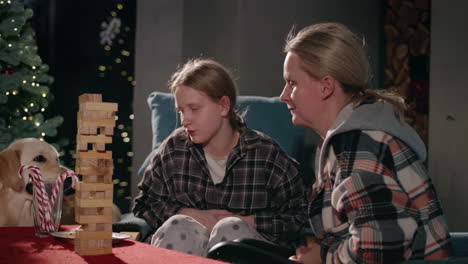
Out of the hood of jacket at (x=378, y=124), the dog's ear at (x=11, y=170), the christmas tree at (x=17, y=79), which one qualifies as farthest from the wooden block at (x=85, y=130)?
the christmas tree at (x=17, y=79)

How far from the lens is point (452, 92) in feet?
11.9

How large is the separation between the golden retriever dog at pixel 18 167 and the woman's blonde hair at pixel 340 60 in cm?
107

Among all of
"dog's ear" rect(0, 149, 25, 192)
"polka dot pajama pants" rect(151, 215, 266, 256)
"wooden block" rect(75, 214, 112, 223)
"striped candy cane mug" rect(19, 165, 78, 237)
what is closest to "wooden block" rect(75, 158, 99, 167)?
"wooden block" rect(75, 214, 112, 223)

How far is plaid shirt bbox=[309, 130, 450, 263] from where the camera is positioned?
127cm

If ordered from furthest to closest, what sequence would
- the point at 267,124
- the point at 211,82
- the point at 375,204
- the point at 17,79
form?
the point at 17,79, the point at 267,124, the point at 211,82, the point at 375,204

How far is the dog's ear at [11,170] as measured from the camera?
223 centimetres

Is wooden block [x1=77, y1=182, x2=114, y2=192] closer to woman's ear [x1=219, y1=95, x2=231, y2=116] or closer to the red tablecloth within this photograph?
the red tablecloth

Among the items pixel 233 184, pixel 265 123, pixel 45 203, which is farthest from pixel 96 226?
pixel 265 123

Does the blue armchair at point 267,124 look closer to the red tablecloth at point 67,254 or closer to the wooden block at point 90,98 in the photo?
the red tablecloth at point 67,254

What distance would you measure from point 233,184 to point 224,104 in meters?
0.31

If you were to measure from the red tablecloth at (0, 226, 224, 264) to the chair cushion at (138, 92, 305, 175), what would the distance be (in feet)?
3.87

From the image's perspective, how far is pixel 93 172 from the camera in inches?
52.4

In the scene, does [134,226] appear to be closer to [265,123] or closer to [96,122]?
[265,123]

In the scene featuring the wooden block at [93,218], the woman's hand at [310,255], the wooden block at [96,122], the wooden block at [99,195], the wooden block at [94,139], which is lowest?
the woman's hand at [310,255]
